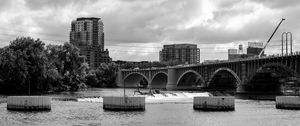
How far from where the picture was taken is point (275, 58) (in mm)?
132500

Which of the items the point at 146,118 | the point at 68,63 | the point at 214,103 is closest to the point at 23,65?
the point at 68,63

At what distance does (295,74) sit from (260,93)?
2009 centimetres

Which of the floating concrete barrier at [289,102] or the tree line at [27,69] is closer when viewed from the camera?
the floating concrete barrier at [289,102]

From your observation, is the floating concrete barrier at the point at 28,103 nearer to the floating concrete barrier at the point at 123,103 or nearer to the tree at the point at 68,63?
the floating concrete barrier at the point at 123,103

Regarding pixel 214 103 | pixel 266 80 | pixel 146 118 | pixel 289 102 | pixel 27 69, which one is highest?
pixel 27 69

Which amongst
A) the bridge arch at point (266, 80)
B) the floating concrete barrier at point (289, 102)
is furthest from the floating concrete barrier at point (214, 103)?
the bridge arch at point (266, 80)

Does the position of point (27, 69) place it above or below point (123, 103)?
above

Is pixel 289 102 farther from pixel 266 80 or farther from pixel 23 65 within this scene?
pixel 23 65

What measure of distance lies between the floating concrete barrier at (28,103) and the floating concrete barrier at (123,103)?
967 cm

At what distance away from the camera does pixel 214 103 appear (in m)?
84.2

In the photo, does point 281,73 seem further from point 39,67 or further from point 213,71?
point 39,67

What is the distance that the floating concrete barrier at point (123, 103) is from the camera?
262 feet

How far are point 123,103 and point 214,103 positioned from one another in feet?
50.3

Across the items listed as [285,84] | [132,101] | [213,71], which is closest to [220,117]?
[132,101]
